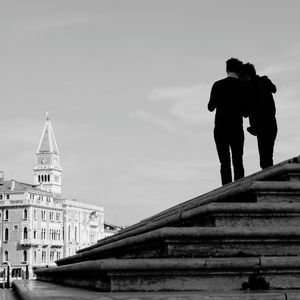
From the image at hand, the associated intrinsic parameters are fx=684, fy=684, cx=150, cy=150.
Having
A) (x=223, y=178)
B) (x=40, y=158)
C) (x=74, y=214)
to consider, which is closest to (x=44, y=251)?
(x=74, y=214)

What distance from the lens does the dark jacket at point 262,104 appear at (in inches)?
352

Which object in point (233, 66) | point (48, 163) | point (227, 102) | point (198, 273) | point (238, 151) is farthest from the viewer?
point (48, 163)

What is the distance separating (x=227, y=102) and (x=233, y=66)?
1.64 ft

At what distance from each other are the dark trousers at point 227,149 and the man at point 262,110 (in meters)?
0.25

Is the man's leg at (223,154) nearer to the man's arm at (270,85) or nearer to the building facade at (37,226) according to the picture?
the man's arm at (270,85)

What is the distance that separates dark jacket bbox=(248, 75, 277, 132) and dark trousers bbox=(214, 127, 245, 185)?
269 mm

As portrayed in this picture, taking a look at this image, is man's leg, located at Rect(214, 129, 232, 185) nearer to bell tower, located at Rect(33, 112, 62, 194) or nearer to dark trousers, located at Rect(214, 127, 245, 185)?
dark trousers, located at Rect(214, 127, 245, 185)

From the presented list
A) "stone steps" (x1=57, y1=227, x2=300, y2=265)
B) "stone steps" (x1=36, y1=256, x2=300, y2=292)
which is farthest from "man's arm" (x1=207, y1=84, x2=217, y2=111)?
"stone steps" (x1=36, y1=256, x2=300, y2=292)

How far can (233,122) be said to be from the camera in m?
8.95

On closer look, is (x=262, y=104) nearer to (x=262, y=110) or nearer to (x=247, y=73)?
(x=262, y=110)

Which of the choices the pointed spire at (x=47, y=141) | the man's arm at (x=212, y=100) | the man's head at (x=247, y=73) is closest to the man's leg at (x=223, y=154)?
the man's arm at (x=212, y=100)

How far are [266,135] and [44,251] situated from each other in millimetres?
83188

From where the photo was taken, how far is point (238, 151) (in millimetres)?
9055

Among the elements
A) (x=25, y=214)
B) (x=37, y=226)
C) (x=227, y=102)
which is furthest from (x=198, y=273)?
(x=37, y=226)
